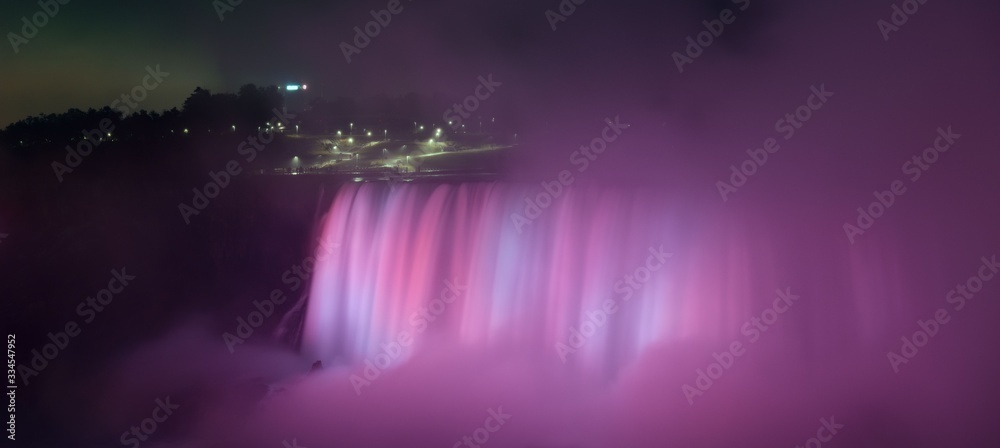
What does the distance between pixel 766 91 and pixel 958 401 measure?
674cm

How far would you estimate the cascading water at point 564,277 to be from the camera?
31.6 ft

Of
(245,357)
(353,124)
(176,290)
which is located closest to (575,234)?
(245,357)

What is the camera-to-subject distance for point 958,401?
27.1 ft

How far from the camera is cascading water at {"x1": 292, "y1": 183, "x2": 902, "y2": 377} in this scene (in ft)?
31.6

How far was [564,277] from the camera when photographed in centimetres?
1165

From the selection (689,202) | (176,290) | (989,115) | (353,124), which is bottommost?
(176,290)

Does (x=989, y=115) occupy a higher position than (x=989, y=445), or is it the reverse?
(x=989, y=115)

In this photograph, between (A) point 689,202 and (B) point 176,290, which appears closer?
(A) point 689,202

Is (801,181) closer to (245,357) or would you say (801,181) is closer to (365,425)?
(365,425)

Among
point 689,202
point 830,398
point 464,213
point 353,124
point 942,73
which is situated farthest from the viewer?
point 353,124

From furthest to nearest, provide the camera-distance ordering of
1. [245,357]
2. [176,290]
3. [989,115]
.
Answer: [176,290]
[245,357]
[989,115]

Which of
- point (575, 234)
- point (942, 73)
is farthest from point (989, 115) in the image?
point (575, 234)

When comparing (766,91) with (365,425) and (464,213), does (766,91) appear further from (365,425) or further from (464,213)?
(365,425)

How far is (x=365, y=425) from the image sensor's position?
10477mm
